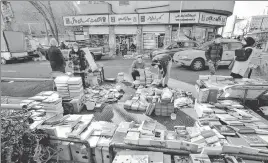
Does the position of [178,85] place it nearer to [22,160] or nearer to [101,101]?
[101,101]

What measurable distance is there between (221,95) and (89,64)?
4.91m

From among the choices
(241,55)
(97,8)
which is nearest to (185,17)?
(97,8)

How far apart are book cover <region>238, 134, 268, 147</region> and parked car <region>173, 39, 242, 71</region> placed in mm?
6521

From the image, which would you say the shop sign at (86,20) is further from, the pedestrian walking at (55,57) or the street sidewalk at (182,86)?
the pedestrian walking at (55,57)

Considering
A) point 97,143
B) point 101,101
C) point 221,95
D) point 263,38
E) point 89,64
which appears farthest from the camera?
point 263,38

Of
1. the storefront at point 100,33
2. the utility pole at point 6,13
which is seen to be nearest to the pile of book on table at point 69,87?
the storefront at point 100,33

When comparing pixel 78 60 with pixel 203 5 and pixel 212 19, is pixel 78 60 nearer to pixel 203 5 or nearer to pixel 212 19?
pixel 203 5

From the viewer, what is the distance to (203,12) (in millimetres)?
13266

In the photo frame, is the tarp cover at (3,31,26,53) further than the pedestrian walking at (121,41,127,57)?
No

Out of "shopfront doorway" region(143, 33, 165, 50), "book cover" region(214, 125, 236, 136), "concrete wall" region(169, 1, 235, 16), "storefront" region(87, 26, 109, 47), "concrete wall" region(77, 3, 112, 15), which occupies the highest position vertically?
"concrete wall" region(77, 3, 112, 15)

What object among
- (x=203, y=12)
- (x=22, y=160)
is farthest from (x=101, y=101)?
(x=203, y=12)

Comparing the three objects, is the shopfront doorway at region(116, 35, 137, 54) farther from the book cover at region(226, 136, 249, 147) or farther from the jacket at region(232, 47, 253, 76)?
the book cover at region(226, 136, 249, 147)

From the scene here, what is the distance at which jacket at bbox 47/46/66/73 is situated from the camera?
5.11 metres

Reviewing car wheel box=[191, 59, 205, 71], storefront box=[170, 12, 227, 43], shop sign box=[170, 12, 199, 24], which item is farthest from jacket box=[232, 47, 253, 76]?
shop sign box=[170, 12, 199, 24]
